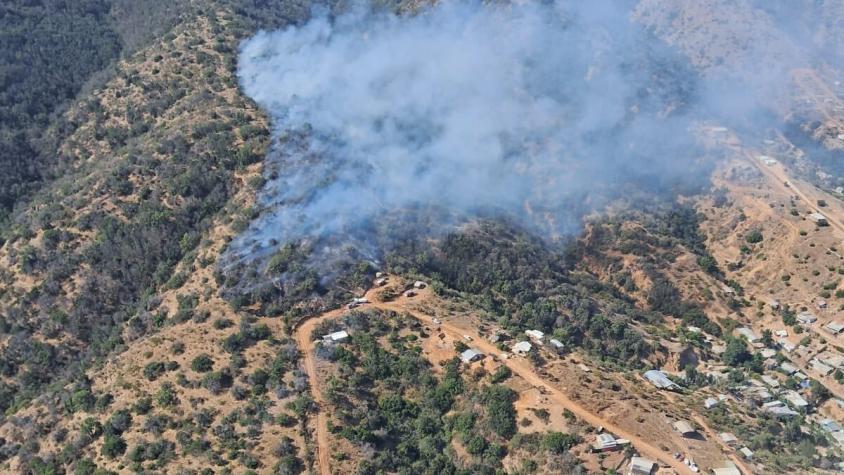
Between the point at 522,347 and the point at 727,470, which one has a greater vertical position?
the point at 522,347

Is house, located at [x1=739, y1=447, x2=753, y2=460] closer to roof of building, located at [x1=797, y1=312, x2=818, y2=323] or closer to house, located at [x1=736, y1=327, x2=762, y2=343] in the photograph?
house, located at [x1=736, y1=327, x2=762, y2=343]

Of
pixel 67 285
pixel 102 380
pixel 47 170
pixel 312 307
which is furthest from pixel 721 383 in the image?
pixel 47 170

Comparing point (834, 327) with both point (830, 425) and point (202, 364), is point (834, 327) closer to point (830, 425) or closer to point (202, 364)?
point (830, 425)

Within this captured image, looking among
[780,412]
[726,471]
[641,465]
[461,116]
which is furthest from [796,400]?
[461,116]

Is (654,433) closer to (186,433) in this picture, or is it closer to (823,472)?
(823,472)

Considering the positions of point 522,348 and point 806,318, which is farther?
point 806,318

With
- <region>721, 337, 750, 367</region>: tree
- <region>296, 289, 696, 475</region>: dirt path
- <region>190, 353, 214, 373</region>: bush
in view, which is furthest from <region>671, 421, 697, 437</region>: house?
<region>190, 353, 214, 373</region>: bush

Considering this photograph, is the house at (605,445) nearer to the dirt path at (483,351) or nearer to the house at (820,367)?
the dirt path at (483,351)
